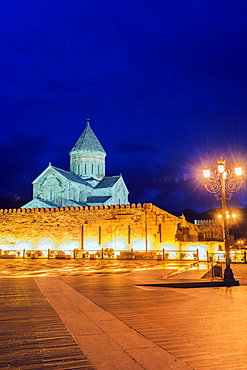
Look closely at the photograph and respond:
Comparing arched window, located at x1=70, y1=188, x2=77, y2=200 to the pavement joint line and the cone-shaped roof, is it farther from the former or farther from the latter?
the pavement joint line

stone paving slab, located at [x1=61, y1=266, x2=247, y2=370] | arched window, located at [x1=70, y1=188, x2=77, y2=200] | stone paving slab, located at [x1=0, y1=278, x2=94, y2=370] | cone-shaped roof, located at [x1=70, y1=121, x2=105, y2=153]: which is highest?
cone-shaped roof, located at [x1=70, y1=121, x2=105, y2=153]

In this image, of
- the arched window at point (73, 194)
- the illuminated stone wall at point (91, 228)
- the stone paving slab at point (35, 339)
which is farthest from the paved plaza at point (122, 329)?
the arched window at point (73, 194)

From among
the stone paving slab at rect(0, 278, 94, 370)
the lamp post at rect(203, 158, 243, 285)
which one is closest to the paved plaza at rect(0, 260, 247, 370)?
the stone paving slab at rect(0, 278, 94, 370)

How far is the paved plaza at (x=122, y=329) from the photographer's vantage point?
3459 millimetres

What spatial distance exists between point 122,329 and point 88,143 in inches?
1690

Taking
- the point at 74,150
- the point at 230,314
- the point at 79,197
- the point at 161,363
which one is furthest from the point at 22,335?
the point at 74,150

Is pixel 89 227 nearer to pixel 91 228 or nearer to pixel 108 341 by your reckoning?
pixel 91 228

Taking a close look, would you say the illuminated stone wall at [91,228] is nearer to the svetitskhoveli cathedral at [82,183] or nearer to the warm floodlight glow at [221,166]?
the svetitskhoveli cathedral at [82,183]

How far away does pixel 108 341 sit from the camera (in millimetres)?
4082

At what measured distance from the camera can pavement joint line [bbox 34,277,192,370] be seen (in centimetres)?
338

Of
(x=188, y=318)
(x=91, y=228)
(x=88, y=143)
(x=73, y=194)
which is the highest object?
(x=88, y=143)

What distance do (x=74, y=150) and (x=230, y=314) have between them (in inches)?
1670

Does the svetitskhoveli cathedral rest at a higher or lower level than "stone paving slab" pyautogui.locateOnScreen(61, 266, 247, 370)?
higher

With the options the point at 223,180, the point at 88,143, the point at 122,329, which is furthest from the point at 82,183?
the point at 122,329
